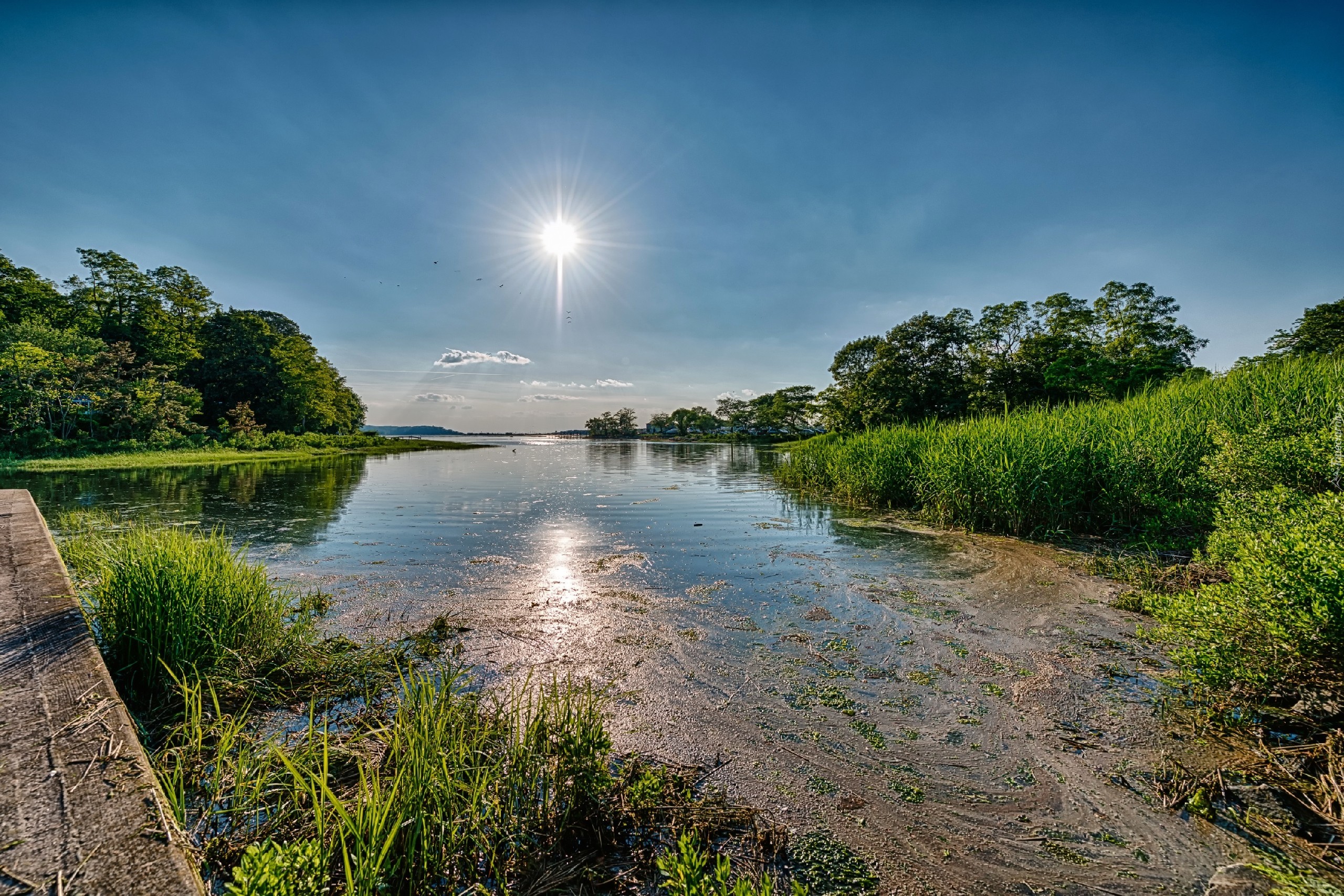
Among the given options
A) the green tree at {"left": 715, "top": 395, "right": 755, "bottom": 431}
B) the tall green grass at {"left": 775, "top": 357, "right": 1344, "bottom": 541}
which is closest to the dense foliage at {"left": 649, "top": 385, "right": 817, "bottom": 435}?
the green tree at {"left": 715, "top": 395, "right": 755, "bottom": 431}

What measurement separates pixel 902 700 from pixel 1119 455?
6920 millimetres

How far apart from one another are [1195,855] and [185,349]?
157ft

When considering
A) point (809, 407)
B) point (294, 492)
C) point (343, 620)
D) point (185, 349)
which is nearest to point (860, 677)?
point (343, 620)

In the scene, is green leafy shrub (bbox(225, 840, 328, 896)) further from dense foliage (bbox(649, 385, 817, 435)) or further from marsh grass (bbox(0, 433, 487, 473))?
dense foliage (bbox(649, 385, 817, 435))

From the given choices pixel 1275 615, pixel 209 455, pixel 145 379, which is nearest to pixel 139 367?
pixel 145 379

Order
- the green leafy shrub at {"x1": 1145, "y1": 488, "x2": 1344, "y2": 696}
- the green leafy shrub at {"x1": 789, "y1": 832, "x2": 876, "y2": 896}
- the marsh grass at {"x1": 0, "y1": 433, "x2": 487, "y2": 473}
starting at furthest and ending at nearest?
the marsh grass at {"x1": 0, "y1": 433, "x2": 487, "y2": 473}
the green leafy shrub at {"x1": 1145, "y1": 488, "x2": 1344, "y2": 696}
the green leafy shrub at {"x1": 789, "y1": 832, "x2": 876, "y2": 896}

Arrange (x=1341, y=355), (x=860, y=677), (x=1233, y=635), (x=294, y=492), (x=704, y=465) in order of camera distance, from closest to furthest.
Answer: (x=1233, y=635), (x=860, y=677), (x=1341, y=355), (x=294, y=492), (x=704, y=465)

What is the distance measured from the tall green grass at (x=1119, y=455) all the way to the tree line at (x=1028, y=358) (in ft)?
59.2

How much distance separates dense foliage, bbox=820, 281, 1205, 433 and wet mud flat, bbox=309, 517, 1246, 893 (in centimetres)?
2467

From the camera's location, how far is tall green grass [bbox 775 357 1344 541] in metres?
6.36

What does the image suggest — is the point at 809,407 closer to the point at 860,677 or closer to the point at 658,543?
the point at 658,543

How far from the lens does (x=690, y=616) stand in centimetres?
515

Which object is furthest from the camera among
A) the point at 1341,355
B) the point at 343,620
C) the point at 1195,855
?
the point at 1341,355

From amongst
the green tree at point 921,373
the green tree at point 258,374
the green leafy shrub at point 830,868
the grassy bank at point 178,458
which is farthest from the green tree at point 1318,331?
the green tree at point 258,374
